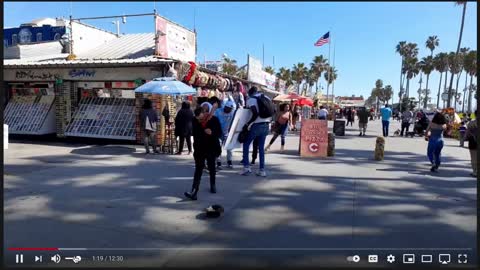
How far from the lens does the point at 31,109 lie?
49.3 ft

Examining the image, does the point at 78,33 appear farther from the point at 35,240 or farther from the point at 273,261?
the point at 273,261

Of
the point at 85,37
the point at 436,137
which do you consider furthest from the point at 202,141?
the point at 85,37

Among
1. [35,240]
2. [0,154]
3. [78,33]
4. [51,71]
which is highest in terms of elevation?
[78,33]

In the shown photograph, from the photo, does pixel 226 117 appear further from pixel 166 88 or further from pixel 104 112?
pixel 104 112

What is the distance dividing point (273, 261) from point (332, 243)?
0.84 meters

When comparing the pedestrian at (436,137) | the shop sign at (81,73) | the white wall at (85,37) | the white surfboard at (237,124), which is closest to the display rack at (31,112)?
the shop sign at (81,73)

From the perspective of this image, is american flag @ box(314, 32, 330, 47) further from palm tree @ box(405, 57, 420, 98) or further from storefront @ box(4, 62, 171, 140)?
palm tree @ box(405, 57, 420, 98)

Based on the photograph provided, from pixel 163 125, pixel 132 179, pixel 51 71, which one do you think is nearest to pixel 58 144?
pixel 51 71

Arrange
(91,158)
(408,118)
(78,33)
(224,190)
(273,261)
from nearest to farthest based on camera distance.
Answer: (273,261) < (224,190) < (91,158) < (78,33) < (408,118)

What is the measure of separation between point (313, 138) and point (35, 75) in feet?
35.2

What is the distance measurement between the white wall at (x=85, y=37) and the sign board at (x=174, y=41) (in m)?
5.28

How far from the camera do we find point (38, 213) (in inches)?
212

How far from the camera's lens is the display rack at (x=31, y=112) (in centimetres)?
1449

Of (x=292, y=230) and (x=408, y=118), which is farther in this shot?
(x=408, y=118)
